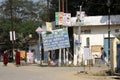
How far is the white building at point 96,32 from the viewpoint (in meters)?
41.1

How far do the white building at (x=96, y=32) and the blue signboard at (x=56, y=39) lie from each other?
247cm

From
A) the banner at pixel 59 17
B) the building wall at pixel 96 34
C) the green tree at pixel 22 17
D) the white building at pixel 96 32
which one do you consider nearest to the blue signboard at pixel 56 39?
the banner at pixel 59 17

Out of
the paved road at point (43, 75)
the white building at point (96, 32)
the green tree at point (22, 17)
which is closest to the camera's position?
the paved road at point (43, 75)

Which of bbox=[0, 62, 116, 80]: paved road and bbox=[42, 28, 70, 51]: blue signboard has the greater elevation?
bbox=[42, 28, 70, 51]: blue signboard

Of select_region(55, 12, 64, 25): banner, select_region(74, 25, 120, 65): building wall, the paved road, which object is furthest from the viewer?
select_region(74, 25, 120, 65): building wall

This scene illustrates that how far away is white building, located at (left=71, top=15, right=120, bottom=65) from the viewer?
41094 millimetres

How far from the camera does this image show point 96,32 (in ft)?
137

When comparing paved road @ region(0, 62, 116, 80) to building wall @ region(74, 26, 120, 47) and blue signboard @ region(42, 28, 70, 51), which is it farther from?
building wall @ region(74, 26, 120, 47)

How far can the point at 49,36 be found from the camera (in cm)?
3988

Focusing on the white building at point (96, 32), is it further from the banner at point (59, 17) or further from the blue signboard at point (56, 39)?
the banner at point (59, 17)

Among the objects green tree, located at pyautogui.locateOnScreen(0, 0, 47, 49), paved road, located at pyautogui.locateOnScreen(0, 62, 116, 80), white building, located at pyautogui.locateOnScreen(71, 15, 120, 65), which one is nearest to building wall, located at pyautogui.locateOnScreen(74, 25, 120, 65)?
white building, located at pyautogui.locateOnScreen(71, 15, 120, 65)

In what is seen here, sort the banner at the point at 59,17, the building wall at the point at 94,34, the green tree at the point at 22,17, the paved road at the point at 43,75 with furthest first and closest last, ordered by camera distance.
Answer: the green tree at the point at 22,17, the building wall at the point at 94,34, the banner at the point at 59,17, the paved road at the point at 43,75

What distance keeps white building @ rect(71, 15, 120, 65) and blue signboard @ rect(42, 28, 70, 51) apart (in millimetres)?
2469

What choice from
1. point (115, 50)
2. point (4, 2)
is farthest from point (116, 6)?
point (4, 2)
